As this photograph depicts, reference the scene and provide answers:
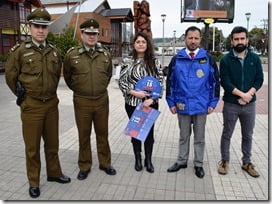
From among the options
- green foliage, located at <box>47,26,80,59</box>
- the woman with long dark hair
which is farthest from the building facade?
the woman with long dark hair

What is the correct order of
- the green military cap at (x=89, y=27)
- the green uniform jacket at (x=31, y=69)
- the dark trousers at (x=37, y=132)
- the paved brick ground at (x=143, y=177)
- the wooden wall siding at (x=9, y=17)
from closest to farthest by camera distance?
the green uniform jacket at (x=31, y=69)
the dark trousers at (x=37, y=132)
the paved brick ground at (x=143, y=177)
the green military cap at (x=89, y=27)
the wooden wall siding at (x=9, y=17)

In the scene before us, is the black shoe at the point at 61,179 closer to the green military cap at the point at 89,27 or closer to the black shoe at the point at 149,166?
the black shoe at the point at 149,166

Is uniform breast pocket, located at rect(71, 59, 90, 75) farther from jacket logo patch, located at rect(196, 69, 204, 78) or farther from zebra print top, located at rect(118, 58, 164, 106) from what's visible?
jacket logo patch, located at rect(196, 69, 204, 78)

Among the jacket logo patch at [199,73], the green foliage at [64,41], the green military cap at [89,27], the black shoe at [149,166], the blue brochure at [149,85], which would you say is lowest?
the black shoe at [149,166]

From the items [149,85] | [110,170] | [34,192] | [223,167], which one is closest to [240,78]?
[149,85]

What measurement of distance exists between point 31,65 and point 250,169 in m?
2.97

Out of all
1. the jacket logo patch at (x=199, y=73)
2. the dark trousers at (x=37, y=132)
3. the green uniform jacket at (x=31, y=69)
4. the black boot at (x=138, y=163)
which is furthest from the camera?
the black boot at (x=138, y=163)

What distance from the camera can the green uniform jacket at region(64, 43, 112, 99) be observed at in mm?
3459

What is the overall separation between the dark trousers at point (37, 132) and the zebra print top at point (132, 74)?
0.89m

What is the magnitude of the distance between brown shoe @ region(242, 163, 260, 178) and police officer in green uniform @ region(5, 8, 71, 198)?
2508 millimetres

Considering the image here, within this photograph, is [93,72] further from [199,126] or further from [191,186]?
[191,186]

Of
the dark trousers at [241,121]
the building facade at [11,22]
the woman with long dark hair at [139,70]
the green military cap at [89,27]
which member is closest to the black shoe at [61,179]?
the woman with long dark hair at [139,70]

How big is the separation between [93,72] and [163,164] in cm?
168

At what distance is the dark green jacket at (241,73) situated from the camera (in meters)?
3.56
